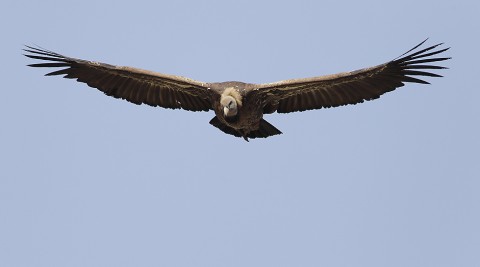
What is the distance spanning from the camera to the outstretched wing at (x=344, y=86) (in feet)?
56.7

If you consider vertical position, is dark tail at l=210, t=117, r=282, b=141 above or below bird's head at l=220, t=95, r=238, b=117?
below

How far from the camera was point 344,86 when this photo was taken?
59.1ft

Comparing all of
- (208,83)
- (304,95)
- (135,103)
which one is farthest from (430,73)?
(135,103)

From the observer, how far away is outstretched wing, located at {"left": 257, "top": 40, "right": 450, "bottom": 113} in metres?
17.3

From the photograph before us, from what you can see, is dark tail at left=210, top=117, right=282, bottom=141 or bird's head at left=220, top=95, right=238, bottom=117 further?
dark tail at left=210, top=117, right=282, bottom=141

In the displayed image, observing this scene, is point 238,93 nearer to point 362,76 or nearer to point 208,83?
point 208,83

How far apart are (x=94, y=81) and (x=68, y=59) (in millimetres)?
652

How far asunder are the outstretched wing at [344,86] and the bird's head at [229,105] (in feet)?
2.07

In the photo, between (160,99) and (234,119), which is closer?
(234,119)

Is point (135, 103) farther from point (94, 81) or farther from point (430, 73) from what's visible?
point (430, 73)

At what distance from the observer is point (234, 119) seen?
1778 centimetres

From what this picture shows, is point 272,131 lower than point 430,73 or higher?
lower

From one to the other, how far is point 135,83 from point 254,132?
243cm

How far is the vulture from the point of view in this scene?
57.5 feet
